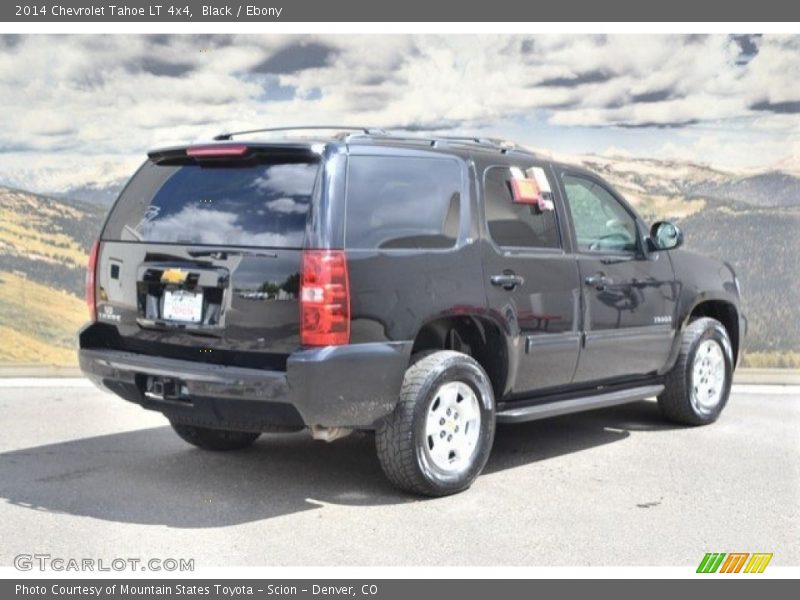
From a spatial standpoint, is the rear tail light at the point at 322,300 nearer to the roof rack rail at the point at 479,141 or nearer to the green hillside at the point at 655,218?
the roof rack rail at the point at 479,141

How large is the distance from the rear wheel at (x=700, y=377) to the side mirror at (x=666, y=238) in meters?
0.75

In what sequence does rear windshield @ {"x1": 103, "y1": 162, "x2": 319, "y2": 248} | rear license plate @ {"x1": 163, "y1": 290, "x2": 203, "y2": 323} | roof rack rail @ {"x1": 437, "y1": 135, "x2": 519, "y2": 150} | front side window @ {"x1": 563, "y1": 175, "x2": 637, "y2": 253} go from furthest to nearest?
front side window @ {"x1": 563, "y1": 175, "x2": 637, "y2": 253} → roof rack rail @ {"x1": 437, "y1": 135, "x2": 519, "y2": 150} → rear license plate @ {"x1": 163, "y1": 290, "x2": 203, "y2": 323} → rear windshield @ {"x1": 103, "y1": 162, "x2": 319, "y2": 248}

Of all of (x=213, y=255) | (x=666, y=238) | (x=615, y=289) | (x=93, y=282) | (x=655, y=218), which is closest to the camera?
(x=213, y=255)

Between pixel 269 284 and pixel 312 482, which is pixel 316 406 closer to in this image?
pixel 269 284

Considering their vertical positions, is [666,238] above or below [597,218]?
below

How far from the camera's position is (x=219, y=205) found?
571 centimetres

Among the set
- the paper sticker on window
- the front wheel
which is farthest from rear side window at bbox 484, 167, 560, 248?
the front wheel

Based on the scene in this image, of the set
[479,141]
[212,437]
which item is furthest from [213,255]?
[479,141]

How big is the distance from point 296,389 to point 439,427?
99 centimetres

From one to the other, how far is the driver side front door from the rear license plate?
252 cm

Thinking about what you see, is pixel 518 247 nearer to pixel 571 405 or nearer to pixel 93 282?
pixel 571 405

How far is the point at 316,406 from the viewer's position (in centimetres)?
531

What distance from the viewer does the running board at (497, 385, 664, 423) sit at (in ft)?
21.0

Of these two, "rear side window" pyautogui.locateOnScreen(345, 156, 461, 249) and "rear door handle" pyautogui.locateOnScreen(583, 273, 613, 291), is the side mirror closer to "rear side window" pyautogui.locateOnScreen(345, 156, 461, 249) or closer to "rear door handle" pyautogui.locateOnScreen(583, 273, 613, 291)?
"rear door handle" pyautogui.locateOnScreen(583, 273, 613, 291)
